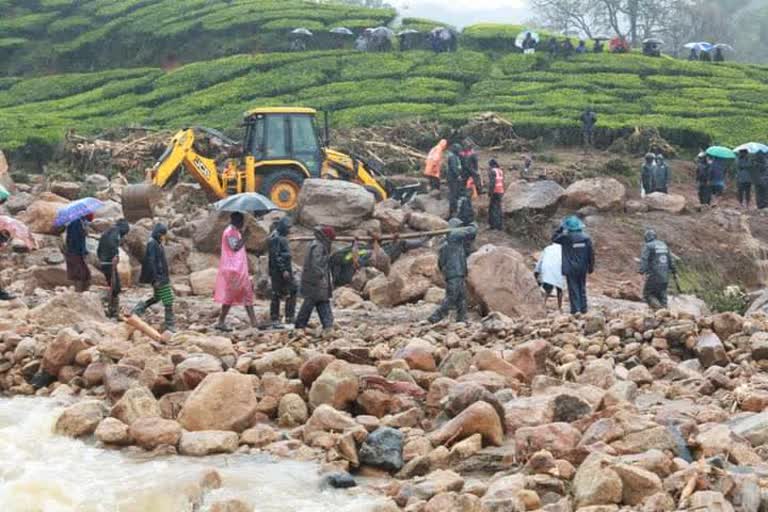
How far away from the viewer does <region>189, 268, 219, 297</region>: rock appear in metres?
15.2

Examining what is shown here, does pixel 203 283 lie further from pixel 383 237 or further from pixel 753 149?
pixel 753 149

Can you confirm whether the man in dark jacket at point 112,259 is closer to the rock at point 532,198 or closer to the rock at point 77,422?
the rock at point 77,422

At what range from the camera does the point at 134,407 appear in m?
8.47

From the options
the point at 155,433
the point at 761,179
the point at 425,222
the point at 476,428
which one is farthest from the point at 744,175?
the point at 155,433

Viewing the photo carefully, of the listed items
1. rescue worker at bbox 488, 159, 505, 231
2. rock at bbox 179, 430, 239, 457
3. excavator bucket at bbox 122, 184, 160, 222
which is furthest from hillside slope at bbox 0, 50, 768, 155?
rock at bbox 179, 430, 239, 457

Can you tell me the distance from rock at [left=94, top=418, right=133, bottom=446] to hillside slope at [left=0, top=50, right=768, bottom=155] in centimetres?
2087

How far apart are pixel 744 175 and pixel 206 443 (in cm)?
1841

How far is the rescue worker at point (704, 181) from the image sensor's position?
23.3 metres

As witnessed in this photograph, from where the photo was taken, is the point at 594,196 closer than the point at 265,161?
No

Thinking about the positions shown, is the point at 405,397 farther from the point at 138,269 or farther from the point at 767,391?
the point at 138,269

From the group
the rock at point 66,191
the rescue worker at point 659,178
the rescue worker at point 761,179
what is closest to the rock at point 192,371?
the rock at point 66,191

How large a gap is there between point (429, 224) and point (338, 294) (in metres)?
3.61

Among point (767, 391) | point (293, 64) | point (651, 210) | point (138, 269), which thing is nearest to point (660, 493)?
point (767, 391)

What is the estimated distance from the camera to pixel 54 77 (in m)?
41.5
